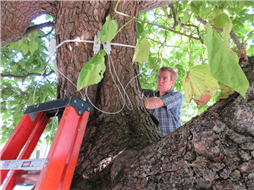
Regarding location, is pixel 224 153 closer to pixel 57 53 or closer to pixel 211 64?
pixel 211 64

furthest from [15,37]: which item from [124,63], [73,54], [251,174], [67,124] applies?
[251,174]

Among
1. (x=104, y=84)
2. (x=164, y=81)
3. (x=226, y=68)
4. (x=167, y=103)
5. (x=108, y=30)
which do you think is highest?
(x=164, y=81)

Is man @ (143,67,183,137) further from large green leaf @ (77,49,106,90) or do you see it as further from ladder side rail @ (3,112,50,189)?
large green leaf @ (77,49,106,90)

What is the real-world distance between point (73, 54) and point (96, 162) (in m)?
0.65

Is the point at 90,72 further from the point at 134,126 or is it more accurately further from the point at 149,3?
the point at 149,3

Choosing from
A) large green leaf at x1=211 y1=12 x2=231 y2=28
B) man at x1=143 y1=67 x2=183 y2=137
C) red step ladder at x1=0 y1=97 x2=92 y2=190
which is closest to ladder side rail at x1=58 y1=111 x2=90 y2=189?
red step ladder at x1=0 y1=97 x2=92 y2=190

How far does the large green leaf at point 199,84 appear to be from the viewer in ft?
1.84

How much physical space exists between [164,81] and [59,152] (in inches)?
71.5

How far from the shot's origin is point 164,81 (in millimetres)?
2369

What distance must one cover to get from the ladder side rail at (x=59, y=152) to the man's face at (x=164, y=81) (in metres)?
1.65

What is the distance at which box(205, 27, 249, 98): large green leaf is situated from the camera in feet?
1.04

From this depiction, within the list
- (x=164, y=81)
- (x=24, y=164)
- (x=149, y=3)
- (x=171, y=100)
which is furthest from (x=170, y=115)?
(x=24, y=164)

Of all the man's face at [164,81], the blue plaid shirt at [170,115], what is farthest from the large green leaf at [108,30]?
the man's face at [164,81]

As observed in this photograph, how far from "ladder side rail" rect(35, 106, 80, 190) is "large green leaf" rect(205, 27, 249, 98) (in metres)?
0.59
